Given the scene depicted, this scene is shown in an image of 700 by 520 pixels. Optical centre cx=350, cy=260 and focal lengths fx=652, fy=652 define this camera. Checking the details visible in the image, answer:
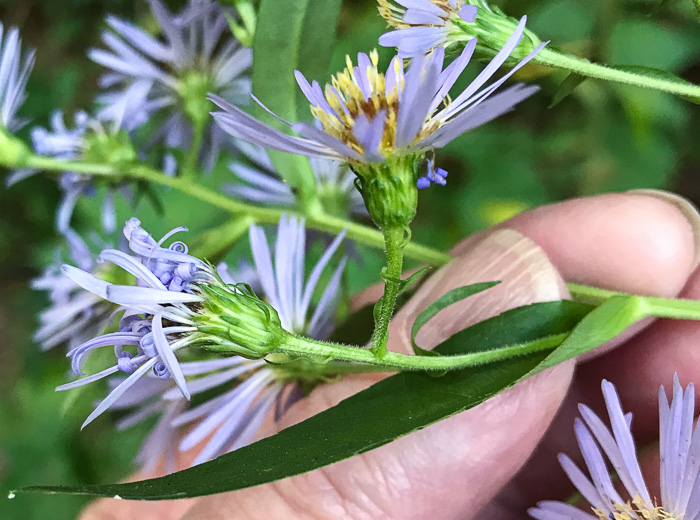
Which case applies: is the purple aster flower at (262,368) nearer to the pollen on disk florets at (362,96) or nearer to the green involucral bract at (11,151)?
the pollen on disk florets at (362,96)

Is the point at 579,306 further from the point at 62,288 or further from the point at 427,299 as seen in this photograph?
the point at 62,288

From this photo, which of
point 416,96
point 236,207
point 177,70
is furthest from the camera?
point 177,70

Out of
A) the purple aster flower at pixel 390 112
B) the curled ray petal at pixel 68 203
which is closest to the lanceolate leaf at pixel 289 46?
the purple aster flower at pixel 390 112

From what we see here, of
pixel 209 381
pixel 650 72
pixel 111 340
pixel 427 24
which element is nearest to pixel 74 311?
pixel 209 381

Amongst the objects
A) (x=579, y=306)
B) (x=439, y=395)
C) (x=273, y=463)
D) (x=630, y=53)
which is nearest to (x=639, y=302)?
(x=579, y=306)

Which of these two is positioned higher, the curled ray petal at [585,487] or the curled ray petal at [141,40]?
the curled ray petal at [141,40]

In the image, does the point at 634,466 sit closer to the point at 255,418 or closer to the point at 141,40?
the point at 255,418
